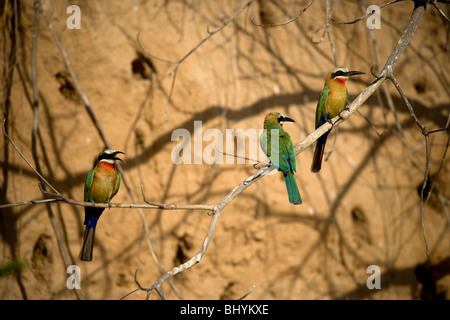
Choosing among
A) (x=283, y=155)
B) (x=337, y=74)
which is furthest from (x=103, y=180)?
(x=337, y=74)

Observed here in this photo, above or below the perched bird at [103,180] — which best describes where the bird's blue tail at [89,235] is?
below

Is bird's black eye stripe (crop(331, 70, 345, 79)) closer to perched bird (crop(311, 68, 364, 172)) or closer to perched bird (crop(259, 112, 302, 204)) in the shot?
perched bird (crop(311, 68, 364, 172))

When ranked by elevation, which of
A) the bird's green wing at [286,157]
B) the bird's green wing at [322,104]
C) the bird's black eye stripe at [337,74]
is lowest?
the bird's green wing at [286,157]

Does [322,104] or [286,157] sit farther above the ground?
[322,104]

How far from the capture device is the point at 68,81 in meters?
3.56

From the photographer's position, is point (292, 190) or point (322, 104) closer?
point (292, 190)

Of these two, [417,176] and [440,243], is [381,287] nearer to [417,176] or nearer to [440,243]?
[440,243]

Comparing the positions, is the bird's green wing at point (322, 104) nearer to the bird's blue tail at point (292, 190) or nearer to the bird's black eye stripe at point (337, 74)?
the bird's black eye stripe at point (337, 74)

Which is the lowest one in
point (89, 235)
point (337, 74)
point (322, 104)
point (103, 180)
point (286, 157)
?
point (89, 235)

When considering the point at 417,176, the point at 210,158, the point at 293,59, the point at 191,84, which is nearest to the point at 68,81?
the point at 191,84

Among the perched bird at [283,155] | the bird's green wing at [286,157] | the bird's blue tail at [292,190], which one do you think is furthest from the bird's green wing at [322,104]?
the bird's blue tail at [292,190]

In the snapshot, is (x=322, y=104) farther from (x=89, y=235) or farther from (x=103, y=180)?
(x=89, y=235)

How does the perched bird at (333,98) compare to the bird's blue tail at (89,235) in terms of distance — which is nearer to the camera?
the bird's blue tail at (89,235)

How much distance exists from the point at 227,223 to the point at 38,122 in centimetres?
165
